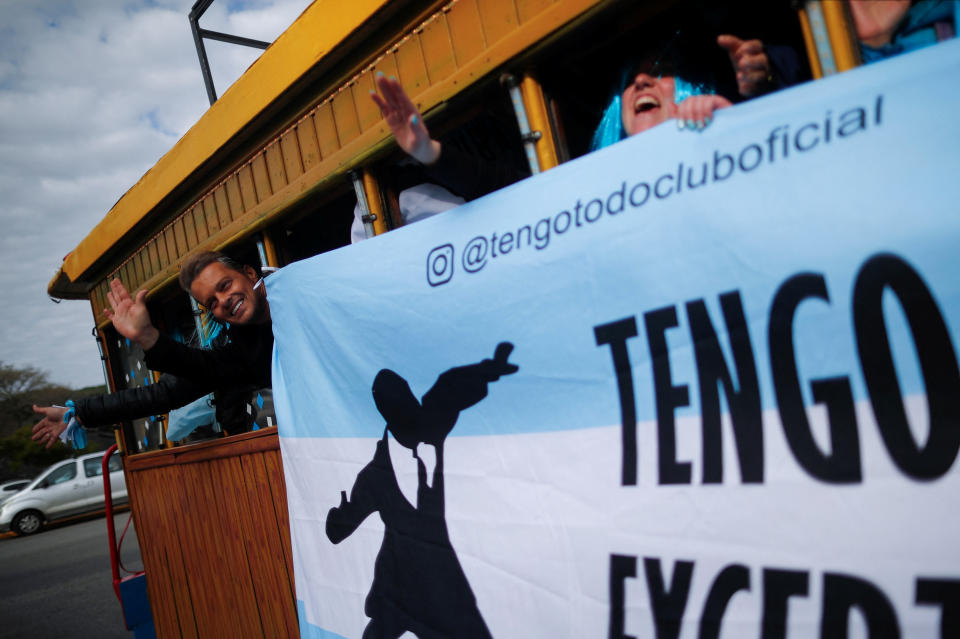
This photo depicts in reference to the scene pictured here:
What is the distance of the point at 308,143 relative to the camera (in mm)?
2473

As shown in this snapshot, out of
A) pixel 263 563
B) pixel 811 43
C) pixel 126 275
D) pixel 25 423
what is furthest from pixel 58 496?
pixel 25 423

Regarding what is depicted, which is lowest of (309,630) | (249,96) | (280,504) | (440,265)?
(309,630)

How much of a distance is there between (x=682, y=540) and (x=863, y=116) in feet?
3.04

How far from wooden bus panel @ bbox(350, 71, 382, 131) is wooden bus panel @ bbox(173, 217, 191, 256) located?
65.0 inches

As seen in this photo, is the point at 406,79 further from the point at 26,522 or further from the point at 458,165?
the point at 26,522

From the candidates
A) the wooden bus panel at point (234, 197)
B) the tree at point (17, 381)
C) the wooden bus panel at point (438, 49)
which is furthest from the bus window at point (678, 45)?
the tree at point (17, 381)

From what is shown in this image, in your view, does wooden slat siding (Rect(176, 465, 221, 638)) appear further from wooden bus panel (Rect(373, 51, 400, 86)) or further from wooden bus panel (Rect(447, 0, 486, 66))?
wooden bus panel (Rect(447, 0, 486, 66))

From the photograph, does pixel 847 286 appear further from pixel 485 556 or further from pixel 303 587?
pixel 303 587

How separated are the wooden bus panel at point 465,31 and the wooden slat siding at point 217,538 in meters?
1.74

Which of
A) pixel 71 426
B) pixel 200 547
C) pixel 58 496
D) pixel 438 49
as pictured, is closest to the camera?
pixel 438 49

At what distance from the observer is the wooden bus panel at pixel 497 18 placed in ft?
5.77

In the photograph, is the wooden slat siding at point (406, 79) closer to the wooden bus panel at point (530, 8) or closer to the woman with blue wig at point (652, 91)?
the wooden bus panel at point (530, 8)

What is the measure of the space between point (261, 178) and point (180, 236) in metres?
1.01

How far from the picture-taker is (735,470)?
123 centimetres
